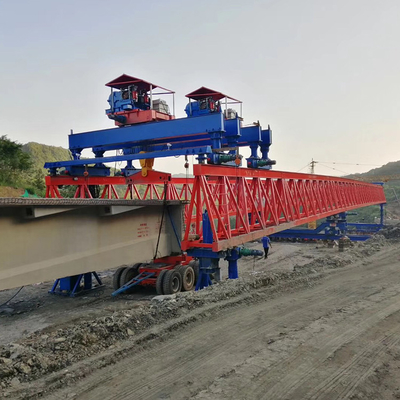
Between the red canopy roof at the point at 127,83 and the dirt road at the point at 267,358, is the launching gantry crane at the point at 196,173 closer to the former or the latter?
the red canopy roof at the point at 127,83

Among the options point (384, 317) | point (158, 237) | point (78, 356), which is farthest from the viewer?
point (158, 237)

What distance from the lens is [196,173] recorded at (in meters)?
10.5

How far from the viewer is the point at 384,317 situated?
7527 mm

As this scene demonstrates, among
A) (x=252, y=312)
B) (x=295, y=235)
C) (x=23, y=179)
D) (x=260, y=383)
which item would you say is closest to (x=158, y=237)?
(x=252, y=312)

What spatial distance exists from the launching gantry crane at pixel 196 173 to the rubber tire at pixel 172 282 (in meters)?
0.03

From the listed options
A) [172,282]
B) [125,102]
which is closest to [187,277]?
[172,282]

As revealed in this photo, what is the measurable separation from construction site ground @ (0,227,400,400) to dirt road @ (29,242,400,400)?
2cm

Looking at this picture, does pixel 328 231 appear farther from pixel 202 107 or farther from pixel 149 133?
pixel 149 133

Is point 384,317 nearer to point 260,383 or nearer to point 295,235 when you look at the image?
point 260,383

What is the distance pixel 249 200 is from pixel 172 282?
4.62 metres

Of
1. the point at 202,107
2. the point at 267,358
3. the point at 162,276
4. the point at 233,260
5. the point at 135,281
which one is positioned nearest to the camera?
the point at 267,358

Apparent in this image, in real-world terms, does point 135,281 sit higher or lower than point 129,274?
lower

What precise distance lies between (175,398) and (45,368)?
194 centimetres

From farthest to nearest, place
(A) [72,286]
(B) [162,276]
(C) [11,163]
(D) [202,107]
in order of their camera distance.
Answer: (C) [11,163] → (D) [202,107] → (A) [72,286] → (B) [162,276]
